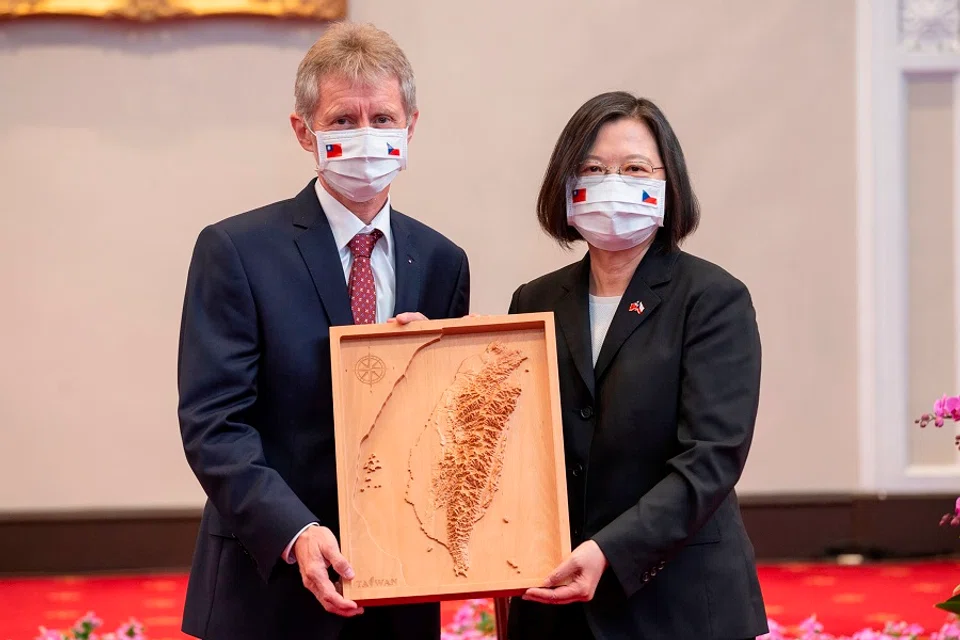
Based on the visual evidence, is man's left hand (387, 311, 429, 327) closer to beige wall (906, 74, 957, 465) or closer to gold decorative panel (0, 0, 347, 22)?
gold decorative panel (0, 0, 347, 22)

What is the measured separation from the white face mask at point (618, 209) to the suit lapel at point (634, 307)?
0.26ft

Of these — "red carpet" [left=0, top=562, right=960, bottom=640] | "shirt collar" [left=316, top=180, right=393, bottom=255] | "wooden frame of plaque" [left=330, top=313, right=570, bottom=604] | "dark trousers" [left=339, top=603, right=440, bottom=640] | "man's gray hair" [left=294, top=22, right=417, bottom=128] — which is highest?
"man's gray hair" [left=294, top=22, right=417, bottom=128]

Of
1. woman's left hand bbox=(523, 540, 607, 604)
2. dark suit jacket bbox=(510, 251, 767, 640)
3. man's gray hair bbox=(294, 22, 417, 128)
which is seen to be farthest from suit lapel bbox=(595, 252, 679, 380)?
man's gray hair bbox=(294, 22, 417, 128)

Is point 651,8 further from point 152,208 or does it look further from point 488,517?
point 488,517

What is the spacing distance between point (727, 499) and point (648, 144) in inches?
29.3

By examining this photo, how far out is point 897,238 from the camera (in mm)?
5375

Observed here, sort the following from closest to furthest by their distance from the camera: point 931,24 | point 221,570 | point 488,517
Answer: point 488,517
point 221,570
point 931,24

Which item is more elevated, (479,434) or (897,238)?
(897,238)

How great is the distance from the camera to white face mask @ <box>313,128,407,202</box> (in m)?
2.37

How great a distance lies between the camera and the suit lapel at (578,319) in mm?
2305

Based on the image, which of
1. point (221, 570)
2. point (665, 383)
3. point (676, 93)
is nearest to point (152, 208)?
point (676, 93)

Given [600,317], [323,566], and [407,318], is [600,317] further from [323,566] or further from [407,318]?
[323,566]

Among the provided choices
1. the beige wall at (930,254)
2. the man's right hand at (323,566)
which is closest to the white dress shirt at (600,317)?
the man's right hand at (323,566)

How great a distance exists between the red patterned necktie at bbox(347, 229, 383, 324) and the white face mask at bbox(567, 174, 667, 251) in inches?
17.3
